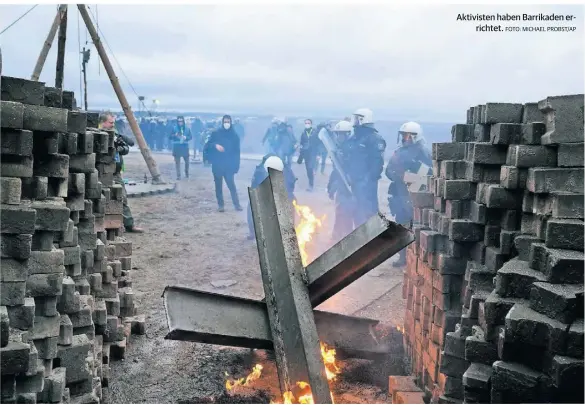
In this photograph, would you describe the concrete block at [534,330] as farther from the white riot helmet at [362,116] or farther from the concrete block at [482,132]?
the white riot helmet at [362,116]

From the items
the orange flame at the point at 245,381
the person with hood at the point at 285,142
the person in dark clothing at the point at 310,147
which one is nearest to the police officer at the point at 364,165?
the orange flame at the point at 245,381

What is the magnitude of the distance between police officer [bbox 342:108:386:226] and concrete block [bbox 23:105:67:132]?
7823 mm

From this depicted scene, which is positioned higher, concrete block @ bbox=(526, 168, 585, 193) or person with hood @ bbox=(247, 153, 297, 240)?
concrete block @ bbox=(526, 168, 585, 193)

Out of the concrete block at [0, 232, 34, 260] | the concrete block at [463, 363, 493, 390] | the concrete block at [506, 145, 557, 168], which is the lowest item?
the concrete block at [463, 363, 493, 390]

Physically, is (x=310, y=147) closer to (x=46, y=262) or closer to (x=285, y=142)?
(x=285, y=142)

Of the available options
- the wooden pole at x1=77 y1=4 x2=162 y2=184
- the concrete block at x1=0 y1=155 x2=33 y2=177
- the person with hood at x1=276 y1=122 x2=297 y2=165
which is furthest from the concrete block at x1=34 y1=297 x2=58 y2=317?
the person with hood at x1=276 y1=122 x2=297 y2=165

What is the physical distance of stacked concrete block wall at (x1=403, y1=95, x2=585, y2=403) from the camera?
2.96 metres

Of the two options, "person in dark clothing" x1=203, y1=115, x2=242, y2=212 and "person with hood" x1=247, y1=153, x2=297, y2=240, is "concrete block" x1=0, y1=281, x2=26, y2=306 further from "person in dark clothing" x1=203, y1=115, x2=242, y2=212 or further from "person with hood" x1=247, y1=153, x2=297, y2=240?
"person in dark clothing" x1=203, y1=115, x2=242, y2=212

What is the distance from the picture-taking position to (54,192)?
164 inches

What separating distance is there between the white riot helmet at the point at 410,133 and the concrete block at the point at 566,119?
694 centimetres

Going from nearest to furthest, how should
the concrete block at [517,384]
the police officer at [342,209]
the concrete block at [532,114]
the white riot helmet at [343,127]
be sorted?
the concrete block at [517,384]
the concrete block at [532,114]
the police officer at [342,209]
the white riot helmet at [343,127]

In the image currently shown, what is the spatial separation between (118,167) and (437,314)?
492 centimetres

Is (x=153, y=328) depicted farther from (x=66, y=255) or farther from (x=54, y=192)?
(x=54, y=192)

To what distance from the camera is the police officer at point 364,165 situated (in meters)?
11.0
